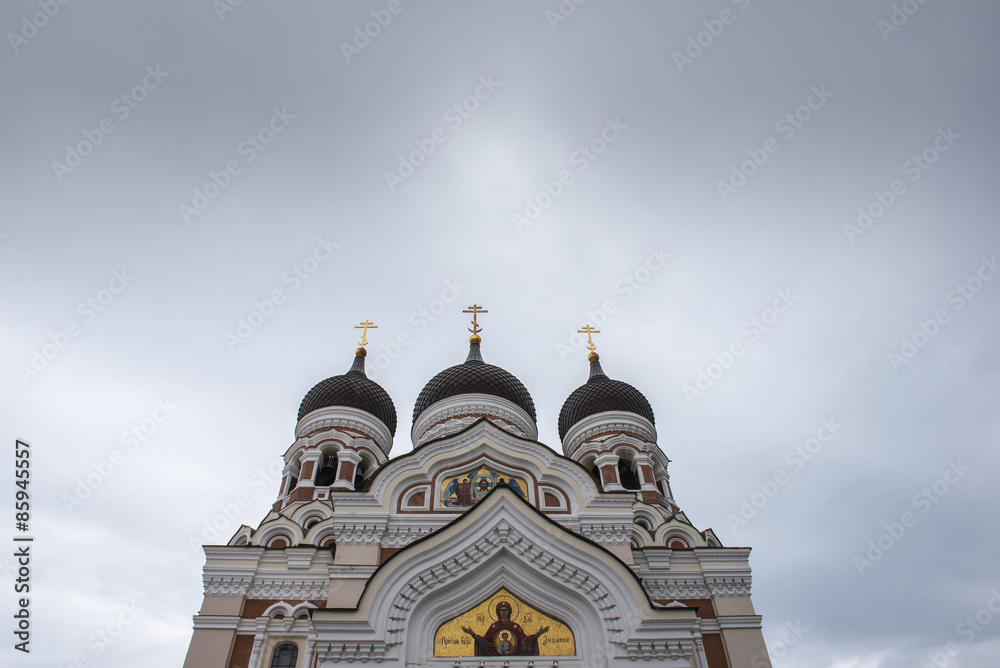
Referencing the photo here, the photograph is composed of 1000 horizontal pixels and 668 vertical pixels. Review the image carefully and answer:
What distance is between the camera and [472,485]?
13.2 metres

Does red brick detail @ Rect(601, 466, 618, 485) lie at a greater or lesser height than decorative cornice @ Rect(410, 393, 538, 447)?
lesser

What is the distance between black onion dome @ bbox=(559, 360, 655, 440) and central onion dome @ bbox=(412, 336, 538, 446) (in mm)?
1654

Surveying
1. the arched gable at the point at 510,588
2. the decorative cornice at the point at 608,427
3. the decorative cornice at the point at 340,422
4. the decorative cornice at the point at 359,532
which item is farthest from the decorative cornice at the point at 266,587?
the decorative cornice at the point at 608,427

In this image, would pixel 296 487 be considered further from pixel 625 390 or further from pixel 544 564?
pixel 625 390

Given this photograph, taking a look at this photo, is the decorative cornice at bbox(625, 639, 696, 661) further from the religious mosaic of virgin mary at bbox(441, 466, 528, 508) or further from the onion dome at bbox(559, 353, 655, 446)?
the onion dome at bbox(559, 353, 655, 446)

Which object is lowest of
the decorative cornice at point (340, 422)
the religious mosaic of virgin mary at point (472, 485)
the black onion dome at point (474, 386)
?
the religious mosaic of virgin mary at point (472, 485)

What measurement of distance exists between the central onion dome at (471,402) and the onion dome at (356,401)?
1.23 metres

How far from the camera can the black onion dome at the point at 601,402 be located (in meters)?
19.8

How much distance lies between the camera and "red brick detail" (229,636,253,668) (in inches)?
456

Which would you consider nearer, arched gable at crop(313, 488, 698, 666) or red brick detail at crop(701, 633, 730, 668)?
arched gable at crop(313, 488, 698, 666)

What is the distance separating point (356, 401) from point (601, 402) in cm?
781

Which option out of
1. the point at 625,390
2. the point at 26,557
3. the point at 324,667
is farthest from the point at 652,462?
the point at 26,557

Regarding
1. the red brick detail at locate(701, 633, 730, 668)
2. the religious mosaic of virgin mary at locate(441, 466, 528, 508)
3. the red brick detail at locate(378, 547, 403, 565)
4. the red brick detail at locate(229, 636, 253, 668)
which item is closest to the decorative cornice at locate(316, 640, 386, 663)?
the red brick detail at locate(378, 547, 403, 565)

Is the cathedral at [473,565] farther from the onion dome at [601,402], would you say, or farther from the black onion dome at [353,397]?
the onion dome at [601,402]
